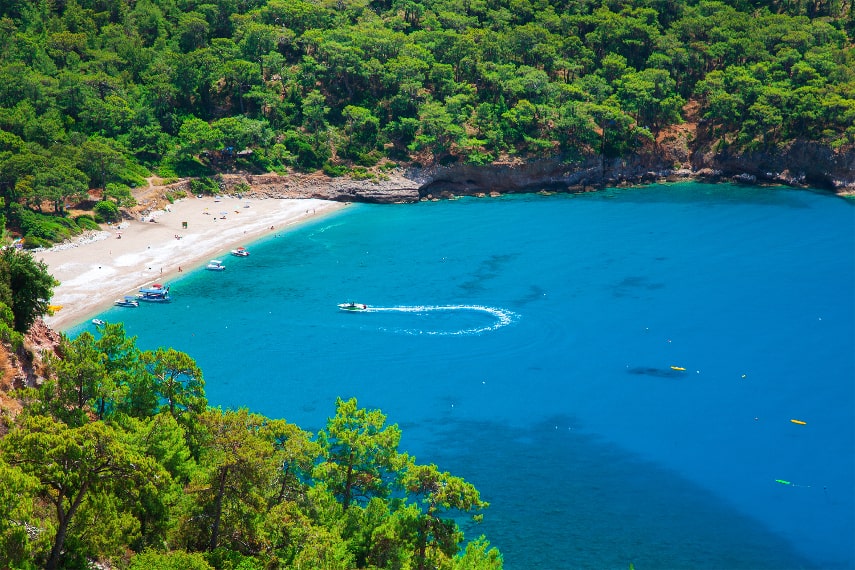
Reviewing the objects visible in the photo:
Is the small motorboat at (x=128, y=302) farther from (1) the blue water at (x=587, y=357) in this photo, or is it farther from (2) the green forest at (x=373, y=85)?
(2) the green forest at (x=373, y=85)

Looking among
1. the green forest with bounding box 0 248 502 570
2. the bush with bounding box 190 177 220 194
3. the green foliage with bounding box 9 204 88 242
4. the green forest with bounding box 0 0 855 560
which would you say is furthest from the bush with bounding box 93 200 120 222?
the green forest with bounding box 0 248 502 570

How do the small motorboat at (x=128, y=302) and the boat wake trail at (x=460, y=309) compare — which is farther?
the small motorboat at (x=128, y=302)

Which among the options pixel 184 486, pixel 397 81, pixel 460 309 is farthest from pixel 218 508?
pixel 397 81

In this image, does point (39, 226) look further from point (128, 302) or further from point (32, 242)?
point (128, 302)

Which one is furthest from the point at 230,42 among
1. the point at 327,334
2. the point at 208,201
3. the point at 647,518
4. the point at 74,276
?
the point at 647,518

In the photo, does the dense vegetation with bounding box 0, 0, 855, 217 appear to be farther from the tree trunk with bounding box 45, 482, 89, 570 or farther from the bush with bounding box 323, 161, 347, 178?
the tree trunk with bounding box 45, 482, 89, 570

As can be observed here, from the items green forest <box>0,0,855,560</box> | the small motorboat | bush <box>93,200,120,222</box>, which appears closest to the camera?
the small motorboat

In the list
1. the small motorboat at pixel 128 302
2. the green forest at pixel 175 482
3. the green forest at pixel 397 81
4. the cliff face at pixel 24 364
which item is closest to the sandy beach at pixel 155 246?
the small motorboat at pixel 128 302
